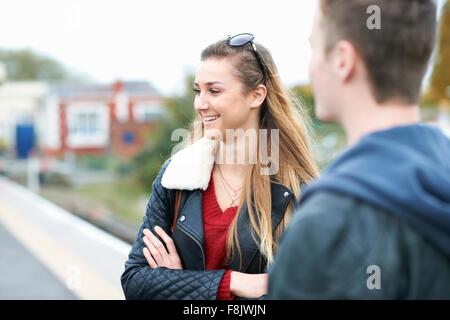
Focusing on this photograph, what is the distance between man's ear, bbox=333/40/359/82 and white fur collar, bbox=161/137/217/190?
0.85m

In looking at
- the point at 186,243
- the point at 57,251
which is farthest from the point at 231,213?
the point at 57,251

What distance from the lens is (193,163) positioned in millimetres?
1734

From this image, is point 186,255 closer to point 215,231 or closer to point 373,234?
point 215,231

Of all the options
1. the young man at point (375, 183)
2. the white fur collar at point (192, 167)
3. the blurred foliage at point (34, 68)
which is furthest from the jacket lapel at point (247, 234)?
the blurred foliage at point (34, 68)

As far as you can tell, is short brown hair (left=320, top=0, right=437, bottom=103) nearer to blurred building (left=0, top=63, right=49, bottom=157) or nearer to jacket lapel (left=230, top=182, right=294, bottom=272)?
jacket lapel (left=230, top=182, right=294, bottom=272)

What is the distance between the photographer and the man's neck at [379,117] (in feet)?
2.92

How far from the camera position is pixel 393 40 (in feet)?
2.86

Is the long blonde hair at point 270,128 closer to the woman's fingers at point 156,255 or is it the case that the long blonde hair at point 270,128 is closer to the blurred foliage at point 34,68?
the woman's fingers at point 156,255

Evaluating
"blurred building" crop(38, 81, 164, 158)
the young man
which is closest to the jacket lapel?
the young man

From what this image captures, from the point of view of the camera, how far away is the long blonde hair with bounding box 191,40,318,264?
1.69 m

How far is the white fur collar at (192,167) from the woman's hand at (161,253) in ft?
0.49

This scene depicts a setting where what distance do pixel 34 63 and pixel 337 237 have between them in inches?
1928
